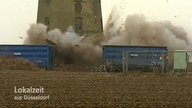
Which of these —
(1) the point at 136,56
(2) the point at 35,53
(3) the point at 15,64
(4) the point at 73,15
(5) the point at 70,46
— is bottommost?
(3) the point at 15,64

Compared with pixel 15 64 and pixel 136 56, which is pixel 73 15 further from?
pixel 136 56

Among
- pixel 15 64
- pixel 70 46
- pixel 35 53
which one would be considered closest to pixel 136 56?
pixel 35 53

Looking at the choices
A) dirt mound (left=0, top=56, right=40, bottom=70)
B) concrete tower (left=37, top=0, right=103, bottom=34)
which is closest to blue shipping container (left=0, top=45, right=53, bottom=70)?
dirt mound (left=0, top=56, right=40, bottom=70)

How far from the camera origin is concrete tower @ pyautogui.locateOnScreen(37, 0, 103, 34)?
149 feet

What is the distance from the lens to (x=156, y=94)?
1507 cm

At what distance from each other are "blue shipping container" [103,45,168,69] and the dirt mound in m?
6.16

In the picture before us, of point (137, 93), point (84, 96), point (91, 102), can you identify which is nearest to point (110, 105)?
point (91, 102)

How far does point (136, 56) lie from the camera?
115ft

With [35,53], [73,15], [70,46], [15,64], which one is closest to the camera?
[15,64]

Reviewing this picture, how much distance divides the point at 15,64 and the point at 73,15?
11226mm

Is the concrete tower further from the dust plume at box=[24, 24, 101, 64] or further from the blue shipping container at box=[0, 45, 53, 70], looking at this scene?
the blue shipping container at box=[0, 45, 53, 70]

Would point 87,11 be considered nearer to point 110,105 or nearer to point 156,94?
point 156,94

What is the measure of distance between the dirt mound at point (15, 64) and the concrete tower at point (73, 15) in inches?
357

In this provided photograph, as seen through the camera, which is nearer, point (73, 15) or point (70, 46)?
point (70, 46)
